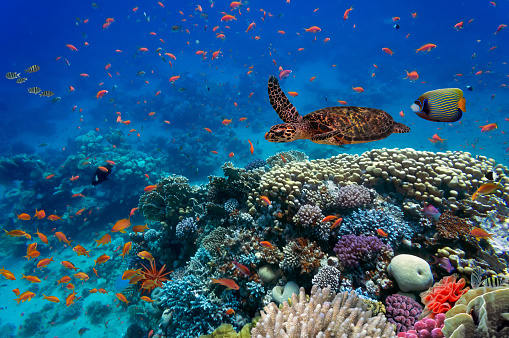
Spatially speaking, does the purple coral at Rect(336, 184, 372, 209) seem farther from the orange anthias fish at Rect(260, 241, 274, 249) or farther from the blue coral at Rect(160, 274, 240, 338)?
the blue coral at Rect(160, 274, 240, 338)

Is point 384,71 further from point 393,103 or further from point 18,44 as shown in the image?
point 18,44

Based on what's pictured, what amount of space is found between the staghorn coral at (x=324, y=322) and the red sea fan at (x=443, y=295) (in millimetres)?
927

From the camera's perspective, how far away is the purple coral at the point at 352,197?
4.61m

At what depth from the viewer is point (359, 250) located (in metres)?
3.87

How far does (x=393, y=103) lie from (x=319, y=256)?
3900cm

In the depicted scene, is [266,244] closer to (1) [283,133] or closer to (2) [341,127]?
(1) [283,133]

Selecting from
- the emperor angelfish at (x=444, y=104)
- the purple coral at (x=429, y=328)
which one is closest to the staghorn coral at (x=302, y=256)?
the purple coral at (x=429, y=328)

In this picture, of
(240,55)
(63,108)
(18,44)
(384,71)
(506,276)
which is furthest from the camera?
(18,44)

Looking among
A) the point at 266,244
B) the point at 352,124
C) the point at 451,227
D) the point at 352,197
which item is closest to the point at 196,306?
the point at 266,244

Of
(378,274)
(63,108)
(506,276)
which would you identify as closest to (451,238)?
(506,276)

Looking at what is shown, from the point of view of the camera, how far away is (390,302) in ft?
10.9

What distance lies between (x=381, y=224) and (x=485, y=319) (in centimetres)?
260

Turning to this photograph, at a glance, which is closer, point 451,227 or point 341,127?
point 341,127

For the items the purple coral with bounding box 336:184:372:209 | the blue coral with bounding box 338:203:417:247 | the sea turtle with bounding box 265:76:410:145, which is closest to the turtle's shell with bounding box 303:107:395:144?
the sea turtle with bounding box 265:76:410:145
